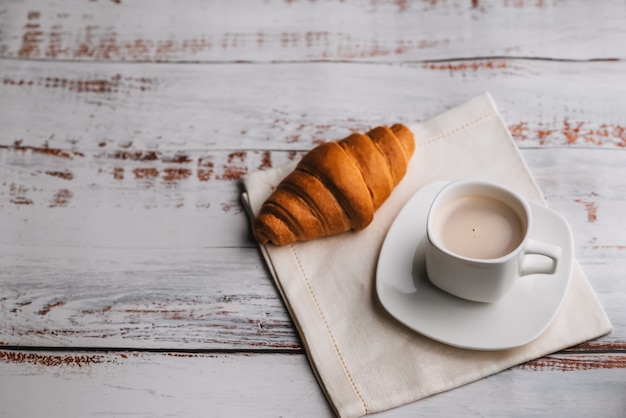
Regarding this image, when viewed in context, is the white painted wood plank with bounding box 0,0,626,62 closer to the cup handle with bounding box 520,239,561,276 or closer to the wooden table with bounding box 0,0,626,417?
the wooden table with bounding box 0,0,626,417

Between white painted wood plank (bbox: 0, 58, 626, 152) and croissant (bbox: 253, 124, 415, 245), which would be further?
white painted wood plank (bbox: 0, 58, 626, 152)

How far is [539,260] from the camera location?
2.79 ft

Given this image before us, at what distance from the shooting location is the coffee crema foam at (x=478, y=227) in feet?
2.74

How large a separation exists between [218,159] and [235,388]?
36cm

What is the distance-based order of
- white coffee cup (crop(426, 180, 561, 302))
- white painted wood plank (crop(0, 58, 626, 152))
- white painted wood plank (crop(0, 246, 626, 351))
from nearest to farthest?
1. white coffee cup (crop(426, 180, 561, 302))
2. white painted wood plank (crop(0, 246, 626, 351))
3. white painted wood plank (crop(0, 58, 626, 152))

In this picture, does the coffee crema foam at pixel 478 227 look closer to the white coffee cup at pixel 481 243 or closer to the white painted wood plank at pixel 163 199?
the white coffee cup at pixel 481 243

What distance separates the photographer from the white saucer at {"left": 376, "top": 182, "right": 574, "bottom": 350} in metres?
0.86

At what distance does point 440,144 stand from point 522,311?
29cm

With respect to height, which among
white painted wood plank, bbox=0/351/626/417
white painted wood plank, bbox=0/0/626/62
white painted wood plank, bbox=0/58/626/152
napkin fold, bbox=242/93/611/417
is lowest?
white painted wood plank, bbox=0/351/626/417

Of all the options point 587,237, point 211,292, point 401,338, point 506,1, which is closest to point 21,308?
point 211,292

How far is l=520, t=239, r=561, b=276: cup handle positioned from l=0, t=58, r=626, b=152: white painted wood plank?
282mm

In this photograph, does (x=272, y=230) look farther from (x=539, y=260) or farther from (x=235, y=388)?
(x=539, y=260)

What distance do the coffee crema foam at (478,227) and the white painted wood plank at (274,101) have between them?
0.24 m

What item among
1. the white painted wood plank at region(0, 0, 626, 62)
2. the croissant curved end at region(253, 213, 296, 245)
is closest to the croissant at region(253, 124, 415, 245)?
the croissant curved end at region(253, 213, 296, 245)
